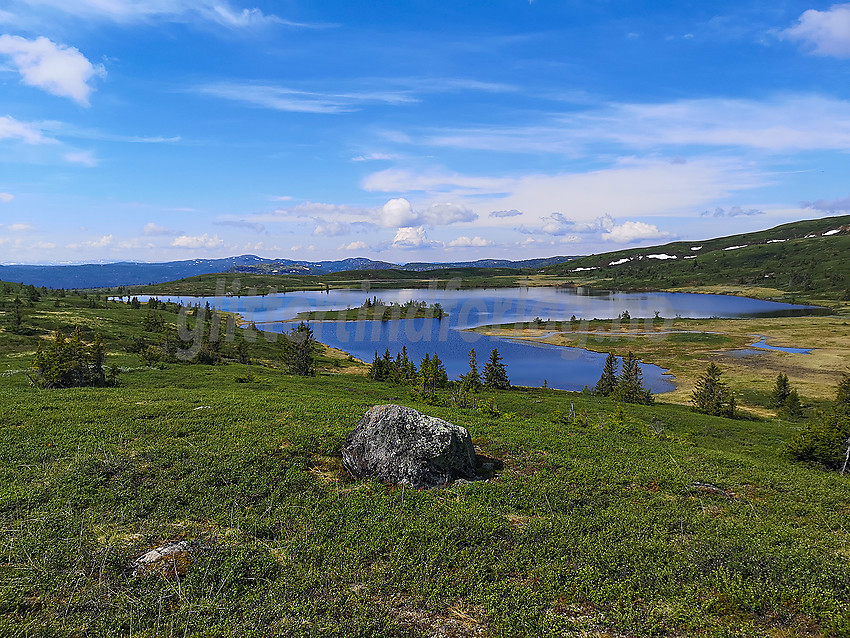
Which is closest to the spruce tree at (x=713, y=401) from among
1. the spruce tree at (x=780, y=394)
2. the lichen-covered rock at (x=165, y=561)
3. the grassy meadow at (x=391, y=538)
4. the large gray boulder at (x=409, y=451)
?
the spruce tree at (x=780, y=394)

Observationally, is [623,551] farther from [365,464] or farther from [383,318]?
[383,318]

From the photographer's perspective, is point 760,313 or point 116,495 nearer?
point 116,495

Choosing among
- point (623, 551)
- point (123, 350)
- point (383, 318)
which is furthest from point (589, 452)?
point (383, 318)

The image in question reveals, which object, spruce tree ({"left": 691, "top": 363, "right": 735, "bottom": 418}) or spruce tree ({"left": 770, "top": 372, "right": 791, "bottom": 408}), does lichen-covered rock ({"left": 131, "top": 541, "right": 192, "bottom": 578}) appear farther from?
spruce tree ({"left": 770, "top": 372, "right": 791, "bottom": 408})

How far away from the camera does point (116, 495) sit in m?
13.6

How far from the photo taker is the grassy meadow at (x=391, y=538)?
355 inches

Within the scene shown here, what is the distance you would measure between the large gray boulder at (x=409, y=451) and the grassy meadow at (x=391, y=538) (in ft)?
2.71

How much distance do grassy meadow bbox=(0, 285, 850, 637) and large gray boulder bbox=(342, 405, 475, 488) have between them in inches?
32.6

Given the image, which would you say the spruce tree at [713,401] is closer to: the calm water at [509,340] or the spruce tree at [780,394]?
the spruce tree at [780,394]

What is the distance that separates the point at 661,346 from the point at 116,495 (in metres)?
130

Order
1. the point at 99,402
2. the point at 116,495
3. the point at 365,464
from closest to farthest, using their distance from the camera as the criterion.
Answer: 1. the point at 116,495
2. the point at 365,464
3. the point at 99,402

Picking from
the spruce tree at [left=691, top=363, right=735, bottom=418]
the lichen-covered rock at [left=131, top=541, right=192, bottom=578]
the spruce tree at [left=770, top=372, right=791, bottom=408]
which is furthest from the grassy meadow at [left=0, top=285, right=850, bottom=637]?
the spruce tree at [left=770, top=372, right=791, bottom=408]

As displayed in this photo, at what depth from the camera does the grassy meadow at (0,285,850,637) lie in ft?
29.6

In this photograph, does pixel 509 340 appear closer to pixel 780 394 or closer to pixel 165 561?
pixel 780 394
